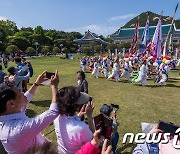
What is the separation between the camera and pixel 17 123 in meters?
2.21

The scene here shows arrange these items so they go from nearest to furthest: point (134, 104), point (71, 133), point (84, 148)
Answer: point (84, 148)
point (71, 133)
point (134, 104)

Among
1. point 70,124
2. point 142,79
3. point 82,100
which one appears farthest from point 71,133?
point 142,79

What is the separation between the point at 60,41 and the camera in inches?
2729

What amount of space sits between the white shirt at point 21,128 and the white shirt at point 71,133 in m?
0.24

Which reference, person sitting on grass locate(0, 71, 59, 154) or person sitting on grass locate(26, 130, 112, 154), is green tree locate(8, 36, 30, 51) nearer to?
person sitting on grass locate(0, 71, 59, 154)

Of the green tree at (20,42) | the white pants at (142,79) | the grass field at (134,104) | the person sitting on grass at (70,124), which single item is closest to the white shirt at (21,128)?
the person sitting on grass at (70,124)

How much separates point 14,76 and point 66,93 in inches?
182

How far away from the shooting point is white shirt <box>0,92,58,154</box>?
7.07 ft

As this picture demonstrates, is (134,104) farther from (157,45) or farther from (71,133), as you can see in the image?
(157,45)

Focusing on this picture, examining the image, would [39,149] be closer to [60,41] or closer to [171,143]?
[171,143]

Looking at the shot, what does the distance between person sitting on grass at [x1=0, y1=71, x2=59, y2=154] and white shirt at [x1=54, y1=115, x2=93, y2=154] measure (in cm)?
22

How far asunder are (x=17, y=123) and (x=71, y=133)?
1.82 feet

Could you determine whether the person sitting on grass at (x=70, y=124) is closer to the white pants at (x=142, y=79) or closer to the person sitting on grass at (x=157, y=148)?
the person sitting on grass at (x=157, y=148)

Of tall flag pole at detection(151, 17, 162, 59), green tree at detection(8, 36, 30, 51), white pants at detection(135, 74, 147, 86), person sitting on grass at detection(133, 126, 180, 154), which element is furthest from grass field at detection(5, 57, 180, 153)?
green tree at detection(8, 36, 30, 51)
